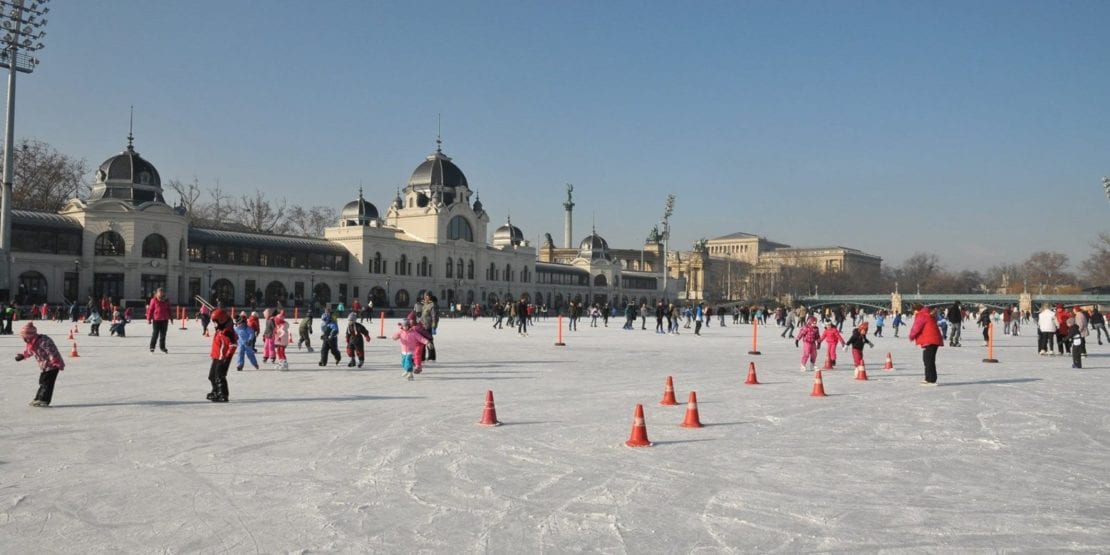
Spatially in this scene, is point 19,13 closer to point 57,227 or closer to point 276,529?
point 57,227

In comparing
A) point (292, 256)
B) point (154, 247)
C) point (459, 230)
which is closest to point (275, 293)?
point (292, 256)

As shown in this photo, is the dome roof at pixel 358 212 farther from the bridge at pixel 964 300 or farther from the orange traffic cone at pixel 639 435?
the orange traffic cone at pixel 639 435

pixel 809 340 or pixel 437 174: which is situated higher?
pixel 437 174

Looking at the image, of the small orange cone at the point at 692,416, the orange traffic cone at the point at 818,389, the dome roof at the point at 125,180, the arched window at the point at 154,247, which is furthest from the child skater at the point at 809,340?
the dome roof at the point at 125,180

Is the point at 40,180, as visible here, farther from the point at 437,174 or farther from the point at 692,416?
the point at 692,416

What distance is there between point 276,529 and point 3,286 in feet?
120

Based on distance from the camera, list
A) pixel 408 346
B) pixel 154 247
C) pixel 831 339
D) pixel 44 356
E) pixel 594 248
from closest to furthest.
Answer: pixel 44 356
pixel 408 346
pixel 831 339
pixel 154 247
pixel 594 248

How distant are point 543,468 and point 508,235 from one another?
3807 inches

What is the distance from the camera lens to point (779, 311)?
4956cm

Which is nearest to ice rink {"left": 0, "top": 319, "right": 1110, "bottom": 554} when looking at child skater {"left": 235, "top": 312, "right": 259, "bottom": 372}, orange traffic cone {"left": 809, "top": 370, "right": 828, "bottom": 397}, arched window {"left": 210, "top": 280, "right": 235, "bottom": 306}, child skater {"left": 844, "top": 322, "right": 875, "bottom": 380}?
orange traffic cone {"left": 809, "top": 370, "right": 828, "bottom": 397}

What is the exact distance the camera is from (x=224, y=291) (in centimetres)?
6456

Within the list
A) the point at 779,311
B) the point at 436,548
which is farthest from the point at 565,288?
the point at 436,548

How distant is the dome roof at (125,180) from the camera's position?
58.6 m

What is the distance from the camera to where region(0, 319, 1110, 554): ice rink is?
5734 millimetres
